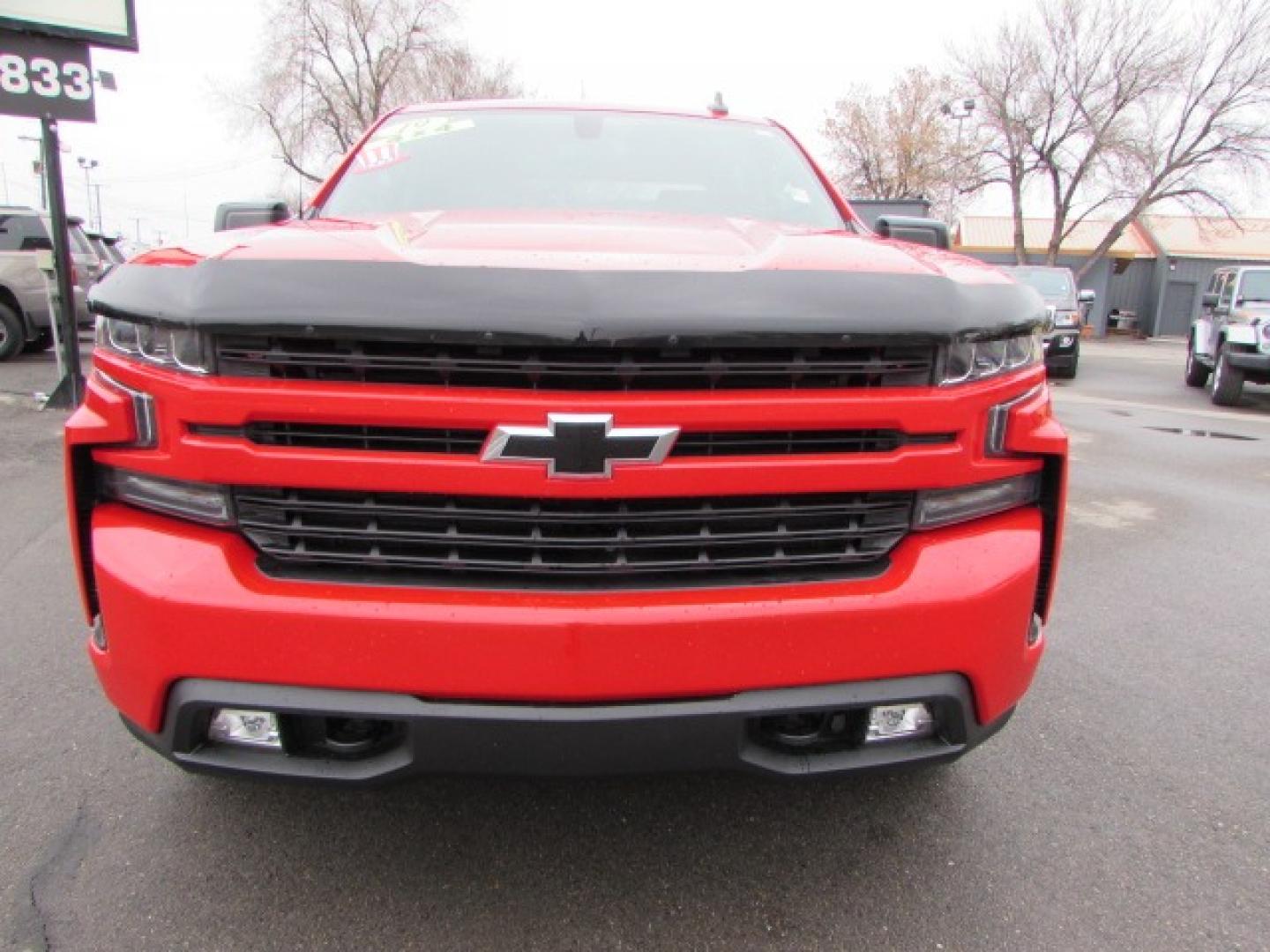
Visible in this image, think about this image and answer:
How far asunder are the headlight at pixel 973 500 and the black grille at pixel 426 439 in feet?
0.55

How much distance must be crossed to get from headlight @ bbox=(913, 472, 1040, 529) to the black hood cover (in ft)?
1.05

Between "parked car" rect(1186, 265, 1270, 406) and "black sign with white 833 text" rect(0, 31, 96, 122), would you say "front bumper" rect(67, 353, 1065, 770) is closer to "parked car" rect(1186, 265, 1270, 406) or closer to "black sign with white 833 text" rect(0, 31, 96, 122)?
"black sign with white 833 text" rect(0, 31, 96, 122)

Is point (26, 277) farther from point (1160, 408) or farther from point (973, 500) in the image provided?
point (1160, 408)

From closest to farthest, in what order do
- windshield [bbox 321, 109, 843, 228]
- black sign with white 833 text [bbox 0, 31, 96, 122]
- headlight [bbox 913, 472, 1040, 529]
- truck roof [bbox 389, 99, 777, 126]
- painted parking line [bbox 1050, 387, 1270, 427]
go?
1. headlight [bbox 913, 472, 1040, 529]
2. windshield [bbox 321, 109, 843, 228]
3. truck roof [bbox 389, 99, 777, 126]
4. black sign with white 833 text [bbox 0, 31, 96, 122]
5. painted parking line [bbox 1050, 387, 1270, 427]

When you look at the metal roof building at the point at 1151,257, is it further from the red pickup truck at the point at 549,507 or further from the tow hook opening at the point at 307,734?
the tow hook opening at the point at 307,734

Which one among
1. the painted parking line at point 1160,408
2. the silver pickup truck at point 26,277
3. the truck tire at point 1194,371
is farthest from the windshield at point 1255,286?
the silver pickup truck at point 26,277

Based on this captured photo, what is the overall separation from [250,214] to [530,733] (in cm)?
207

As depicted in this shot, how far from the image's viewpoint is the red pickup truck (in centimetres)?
154

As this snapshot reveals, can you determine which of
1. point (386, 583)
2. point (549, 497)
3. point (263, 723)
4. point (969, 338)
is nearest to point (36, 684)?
point (263, 723)

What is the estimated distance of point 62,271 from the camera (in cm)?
784

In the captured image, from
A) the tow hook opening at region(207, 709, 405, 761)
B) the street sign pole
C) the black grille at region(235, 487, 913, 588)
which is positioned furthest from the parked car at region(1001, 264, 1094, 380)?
the tow hook opening at region(207, 709, 405, 761)

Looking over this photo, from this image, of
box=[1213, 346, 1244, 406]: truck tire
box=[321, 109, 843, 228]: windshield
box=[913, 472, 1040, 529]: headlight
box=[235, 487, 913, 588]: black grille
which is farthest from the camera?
box=[1213, 346, 1244, 406]: truck tire

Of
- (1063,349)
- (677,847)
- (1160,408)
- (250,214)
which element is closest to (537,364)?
(677,847)

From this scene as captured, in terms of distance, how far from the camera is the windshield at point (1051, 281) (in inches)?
573
